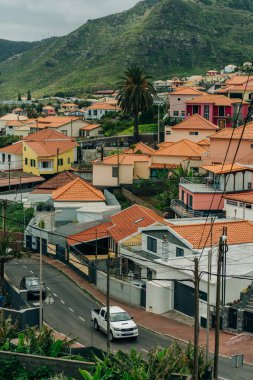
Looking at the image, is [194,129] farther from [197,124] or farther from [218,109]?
[218,109]

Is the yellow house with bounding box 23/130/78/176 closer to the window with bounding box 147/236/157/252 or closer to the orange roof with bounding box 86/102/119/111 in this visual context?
the orange roof with bounding box 86/102/119/111

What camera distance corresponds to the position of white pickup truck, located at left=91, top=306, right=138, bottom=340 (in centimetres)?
3675

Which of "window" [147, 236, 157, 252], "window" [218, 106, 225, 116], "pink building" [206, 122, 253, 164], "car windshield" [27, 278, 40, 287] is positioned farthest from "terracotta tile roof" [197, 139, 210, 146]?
"car windshield" [27, 278, 40, 287]

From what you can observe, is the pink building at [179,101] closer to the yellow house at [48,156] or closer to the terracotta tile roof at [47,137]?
the terracotta tile roof at [47,137]

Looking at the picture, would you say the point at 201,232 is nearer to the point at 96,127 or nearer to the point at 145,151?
the point at 145,151

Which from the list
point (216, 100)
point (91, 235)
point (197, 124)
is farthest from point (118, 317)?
point (216, 100)

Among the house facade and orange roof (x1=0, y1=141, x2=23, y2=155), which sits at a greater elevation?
the house facade

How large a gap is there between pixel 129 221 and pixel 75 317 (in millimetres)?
13582

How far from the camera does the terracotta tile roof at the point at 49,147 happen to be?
89.8 m

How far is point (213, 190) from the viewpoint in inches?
2320

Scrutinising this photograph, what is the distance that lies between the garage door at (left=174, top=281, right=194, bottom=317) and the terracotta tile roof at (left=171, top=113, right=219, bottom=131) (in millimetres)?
46403

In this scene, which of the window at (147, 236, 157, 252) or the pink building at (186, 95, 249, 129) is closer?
the window at (147, 236, 157, 252)

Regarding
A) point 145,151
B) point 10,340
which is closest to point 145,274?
point 10,340

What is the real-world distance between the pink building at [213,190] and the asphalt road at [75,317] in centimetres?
1237
